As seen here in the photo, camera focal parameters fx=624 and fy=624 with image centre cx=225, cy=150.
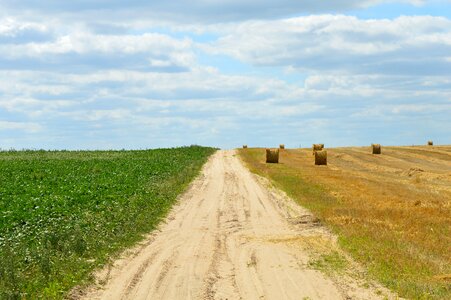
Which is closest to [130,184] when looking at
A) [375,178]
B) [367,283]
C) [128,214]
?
[128,214]

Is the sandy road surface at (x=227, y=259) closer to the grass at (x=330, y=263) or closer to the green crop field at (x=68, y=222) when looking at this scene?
the grass at (x=330, y=263)

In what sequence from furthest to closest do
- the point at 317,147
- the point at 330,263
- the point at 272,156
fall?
the point at 317,147, the point at 272,156, the point at 330,263

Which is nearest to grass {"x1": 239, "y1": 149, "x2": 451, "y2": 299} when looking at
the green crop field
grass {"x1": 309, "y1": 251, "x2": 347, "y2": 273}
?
grass {"x1": 309, "y1": 251, "x2": 347, "y2": 273}

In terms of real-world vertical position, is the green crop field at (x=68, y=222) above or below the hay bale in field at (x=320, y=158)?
below

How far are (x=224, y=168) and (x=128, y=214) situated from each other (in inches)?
977

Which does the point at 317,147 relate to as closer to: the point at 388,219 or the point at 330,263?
the point at 388,219

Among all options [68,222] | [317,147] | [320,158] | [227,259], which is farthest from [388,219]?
[317,147]

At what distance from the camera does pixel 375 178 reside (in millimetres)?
40938

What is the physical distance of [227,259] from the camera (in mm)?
16125

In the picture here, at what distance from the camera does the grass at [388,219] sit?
1417cm

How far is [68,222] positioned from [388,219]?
11.0 metres

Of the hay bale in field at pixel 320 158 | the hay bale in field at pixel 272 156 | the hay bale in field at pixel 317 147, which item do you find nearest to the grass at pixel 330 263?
the hay bale in field at pixel 320 158

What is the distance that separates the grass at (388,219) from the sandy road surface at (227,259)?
3.42ft

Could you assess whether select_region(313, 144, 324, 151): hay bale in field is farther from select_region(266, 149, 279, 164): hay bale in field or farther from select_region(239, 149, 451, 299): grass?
select_region(239, 149, 451, 299): grass
